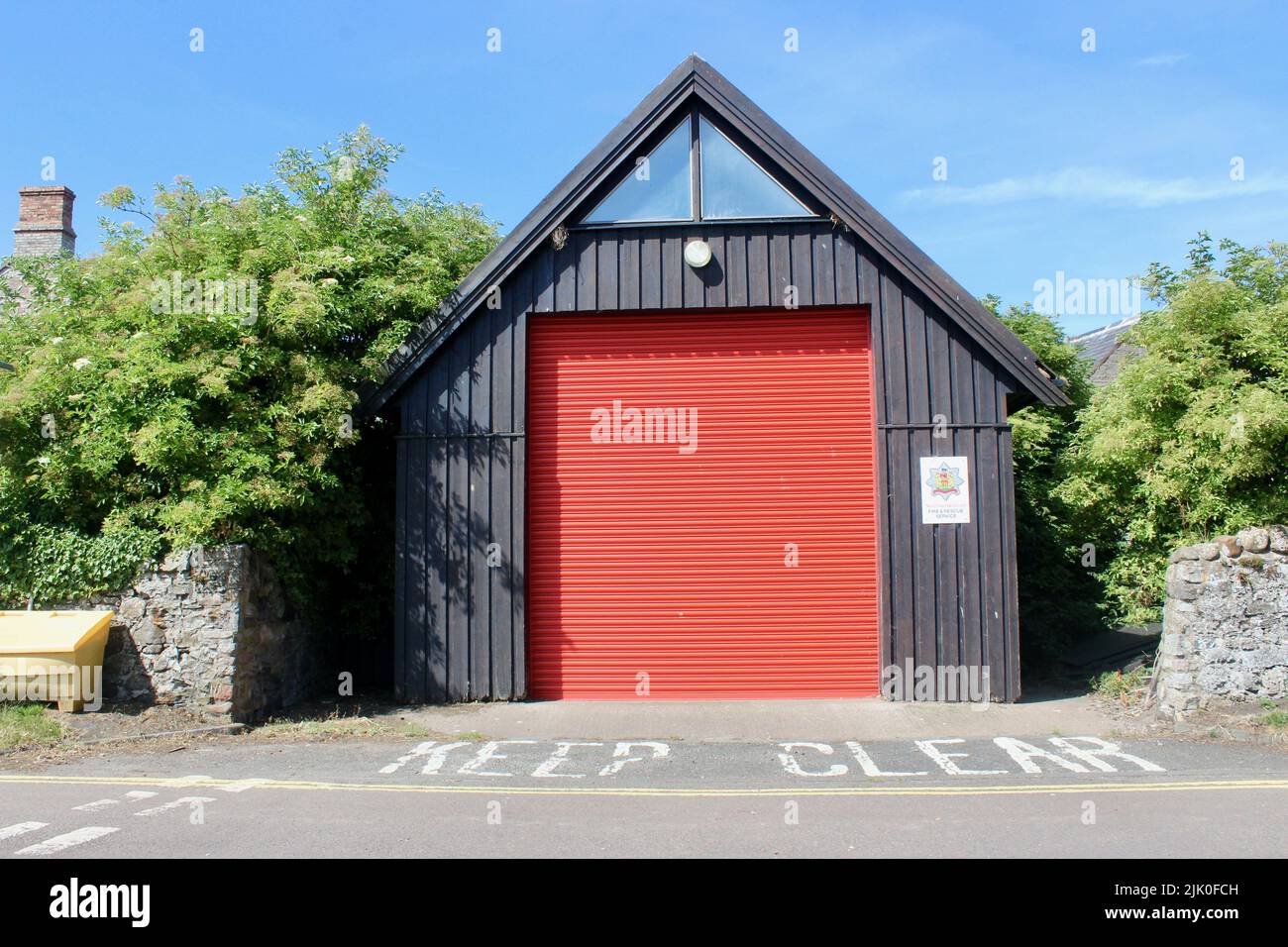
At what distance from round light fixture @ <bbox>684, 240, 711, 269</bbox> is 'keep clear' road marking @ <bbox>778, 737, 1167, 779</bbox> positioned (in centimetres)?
573

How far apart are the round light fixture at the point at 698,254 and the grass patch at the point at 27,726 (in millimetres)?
8517

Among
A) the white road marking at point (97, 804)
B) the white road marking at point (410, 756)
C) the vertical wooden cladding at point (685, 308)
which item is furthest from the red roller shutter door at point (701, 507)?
the white road marking at point (97, 804)

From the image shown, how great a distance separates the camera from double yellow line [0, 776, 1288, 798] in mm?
7602

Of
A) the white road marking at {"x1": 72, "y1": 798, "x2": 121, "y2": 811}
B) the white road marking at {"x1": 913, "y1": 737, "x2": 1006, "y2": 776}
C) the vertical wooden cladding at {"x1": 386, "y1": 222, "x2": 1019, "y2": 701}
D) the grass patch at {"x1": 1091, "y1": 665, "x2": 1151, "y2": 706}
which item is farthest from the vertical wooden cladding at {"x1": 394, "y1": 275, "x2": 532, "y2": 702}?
the grass patch at {"x1": 1091, "y1": 665, "x2": 1151, "y2": 706}

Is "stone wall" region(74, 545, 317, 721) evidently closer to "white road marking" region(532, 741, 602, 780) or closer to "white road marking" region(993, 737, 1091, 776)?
"white road marking" region(532, 741, 602, 780)

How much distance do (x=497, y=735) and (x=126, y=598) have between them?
13.9 feet

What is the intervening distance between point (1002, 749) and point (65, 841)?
303 inches

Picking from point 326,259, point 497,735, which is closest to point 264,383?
point 326,259

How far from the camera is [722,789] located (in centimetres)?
788

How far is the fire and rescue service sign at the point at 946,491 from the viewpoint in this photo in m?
11.5

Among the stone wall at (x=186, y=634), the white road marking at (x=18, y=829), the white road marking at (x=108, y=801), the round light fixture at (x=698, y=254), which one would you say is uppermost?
the round light fixture at (x=698, y=254)

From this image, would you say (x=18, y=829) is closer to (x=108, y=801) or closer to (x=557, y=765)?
(x=108, y=801)

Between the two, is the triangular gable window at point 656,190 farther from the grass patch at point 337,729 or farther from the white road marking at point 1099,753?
the white road marking at point 1099,753
